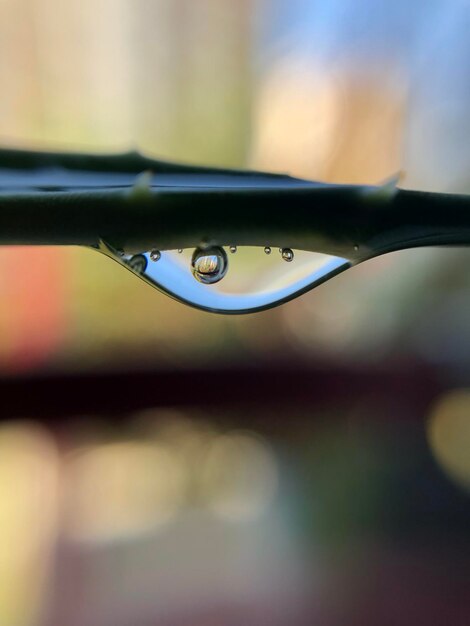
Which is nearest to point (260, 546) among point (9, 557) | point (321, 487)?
point (321, 487)

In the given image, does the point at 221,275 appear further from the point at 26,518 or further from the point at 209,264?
the point at 26,518

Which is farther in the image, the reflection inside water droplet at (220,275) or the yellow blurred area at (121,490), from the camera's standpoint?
the yellow blurred area at (121,490)

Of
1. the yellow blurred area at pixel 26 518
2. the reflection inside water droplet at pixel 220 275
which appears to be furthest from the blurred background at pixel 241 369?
the reflection inside water droplet at pixel 220 275

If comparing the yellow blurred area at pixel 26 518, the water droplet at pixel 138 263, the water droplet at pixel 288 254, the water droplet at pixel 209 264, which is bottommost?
the yellow blurred area at pixel 26 518

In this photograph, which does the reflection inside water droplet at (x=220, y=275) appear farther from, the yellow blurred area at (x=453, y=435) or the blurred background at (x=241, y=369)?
the yellow blurred area at (x=453, y=435)

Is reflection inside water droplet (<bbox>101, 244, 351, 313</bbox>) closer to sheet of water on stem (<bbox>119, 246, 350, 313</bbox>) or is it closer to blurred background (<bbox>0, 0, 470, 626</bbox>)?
sheet of water on stem (<bbox>119, 246, 350, 313</bbox>)

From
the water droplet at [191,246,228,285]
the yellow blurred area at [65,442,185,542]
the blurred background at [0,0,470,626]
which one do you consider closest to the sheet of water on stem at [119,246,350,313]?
the water droplet at [191,246,228,285]

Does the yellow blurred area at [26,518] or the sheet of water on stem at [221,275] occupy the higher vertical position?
the sheet of water on stem at [221,275]
